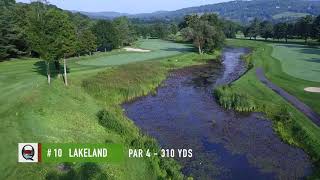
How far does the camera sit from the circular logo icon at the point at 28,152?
27.2 metres

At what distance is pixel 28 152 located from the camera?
90.7 feet

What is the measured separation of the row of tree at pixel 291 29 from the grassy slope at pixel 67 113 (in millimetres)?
92952

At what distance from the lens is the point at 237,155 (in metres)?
33.8

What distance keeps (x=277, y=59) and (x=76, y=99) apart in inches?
2303

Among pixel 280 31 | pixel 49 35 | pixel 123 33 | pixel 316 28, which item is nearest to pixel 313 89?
pixel 49 35

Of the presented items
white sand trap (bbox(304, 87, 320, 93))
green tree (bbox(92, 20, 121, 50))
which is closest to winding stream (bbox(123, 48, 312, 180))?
white sand trap (bbox(304, 87, 320, 93))

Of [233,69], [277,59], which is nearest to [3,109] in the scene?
[233,69]

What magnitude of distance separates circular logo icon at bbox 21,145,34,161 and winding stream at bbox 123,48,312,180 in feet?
38.4

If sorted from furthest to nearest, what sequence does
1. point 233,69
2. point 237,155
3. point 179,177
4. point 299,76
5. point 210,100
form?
point 233,69 < point 299,76 < point 210,100 < point 237,155 < point 179,177

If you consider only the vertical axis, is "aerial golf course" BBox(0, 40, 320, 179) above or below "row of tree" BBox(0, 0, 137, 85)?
below

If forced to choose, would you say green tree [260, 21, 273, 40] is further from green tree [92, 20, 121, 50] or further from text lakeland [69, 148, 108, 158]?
text lakeland [69, 148, 108, 158]

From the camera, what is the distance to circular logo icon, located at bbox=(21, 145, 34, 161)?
27212 millimetres

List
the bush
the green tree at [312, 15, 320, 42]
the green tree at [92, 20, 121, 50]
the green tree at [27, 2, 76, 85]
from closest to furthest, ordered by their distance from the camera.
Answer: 1. the bush
2. the green tree at [27, 2, 76, 85]
3. the green tree at [92, 20, 121, 50]
4. the green tree at [312, 15, 320, 42]

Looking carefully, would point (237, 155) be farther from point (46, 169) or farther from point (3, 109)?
point (3, 109)
